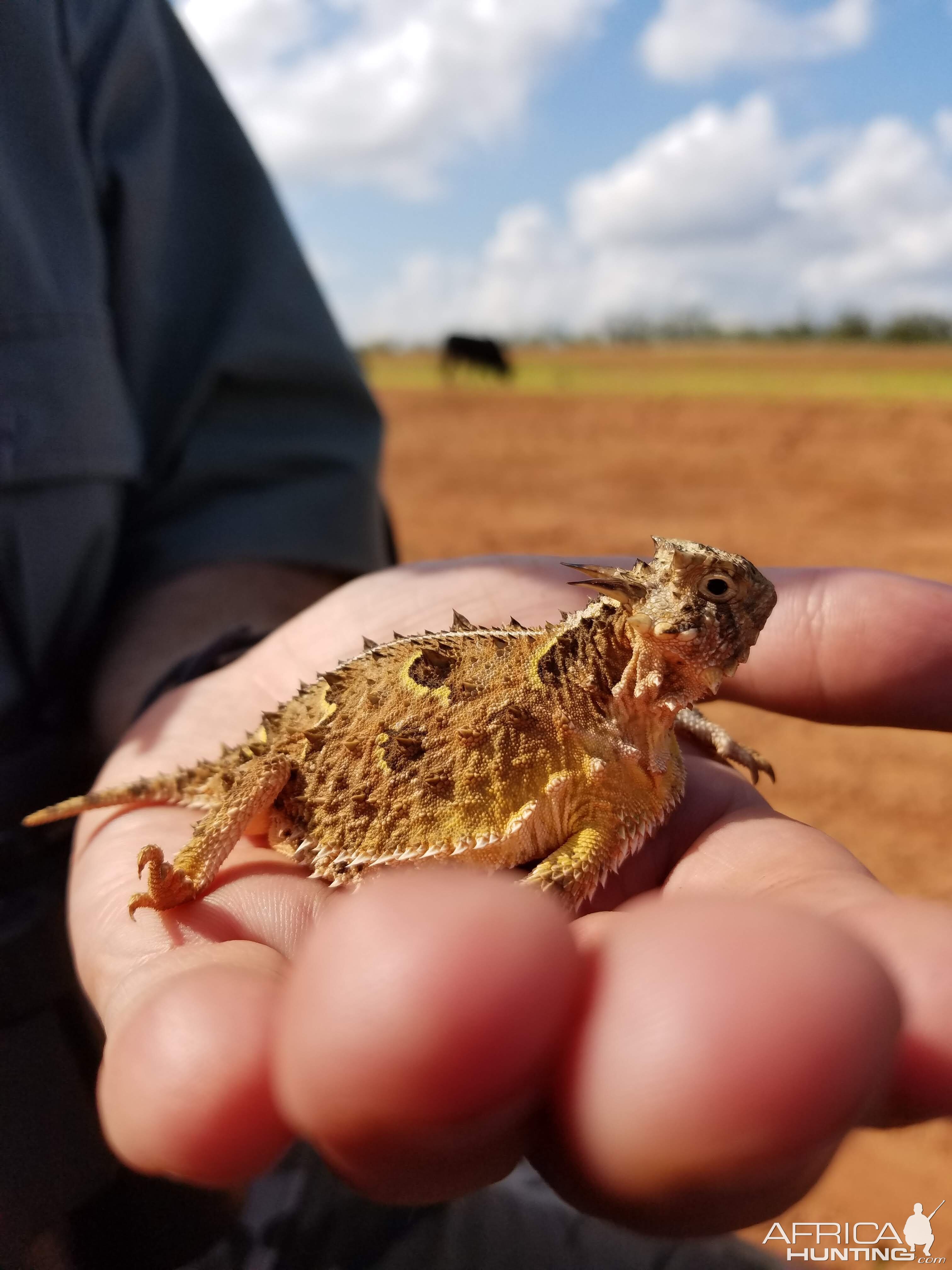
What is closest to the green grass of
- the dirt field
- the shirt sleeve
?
the dirt field

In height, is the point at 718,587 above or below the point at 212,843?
above

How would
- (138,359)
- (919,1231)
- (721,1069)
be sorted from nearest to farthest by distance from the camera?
(721,1069) → (919,1231) → (138,359)

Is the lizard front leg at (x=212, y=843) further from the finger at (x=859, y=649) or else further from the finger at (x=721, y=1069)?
the finger at (x=859, y=649)

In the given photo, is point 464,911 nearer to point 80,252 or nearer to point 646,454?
point 80,252

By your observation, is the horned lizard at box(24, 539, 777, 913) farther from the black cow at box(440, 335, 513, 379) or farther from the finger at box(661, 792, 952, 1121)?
the black cow at box(440, 335, 513, 379)

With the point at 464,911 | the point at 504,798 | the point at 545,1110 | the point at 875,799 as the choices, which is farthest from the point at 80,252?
the point at 875,799

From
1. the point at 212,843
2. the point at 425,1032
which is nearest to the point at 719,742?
the point at 212,843

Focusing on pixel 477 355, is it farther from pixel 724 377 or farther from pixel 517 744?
pixel 517 744
